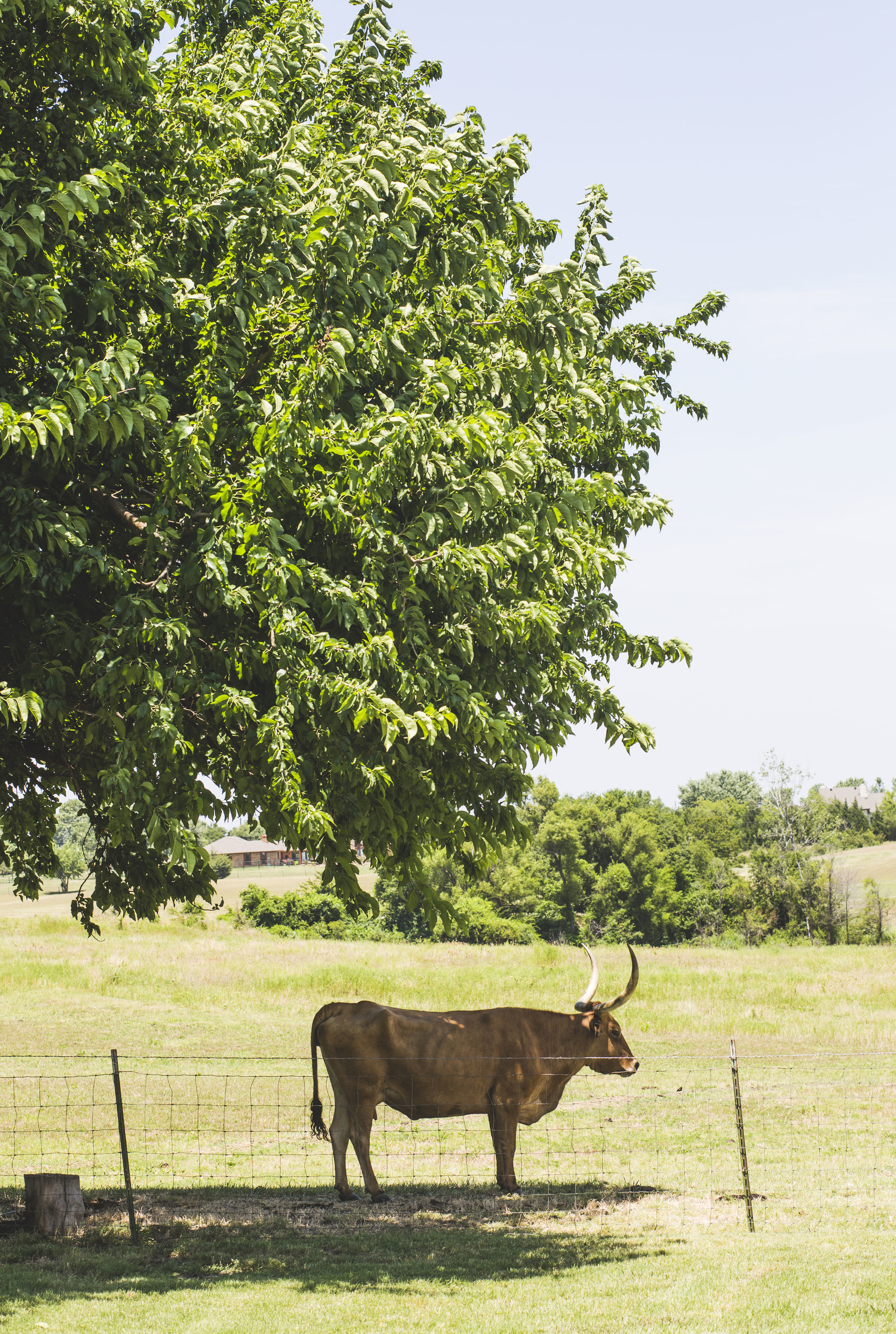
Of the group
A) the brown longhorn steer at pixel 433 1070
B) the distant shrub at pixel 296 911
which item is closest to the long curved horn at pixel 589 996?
the brown longhorn steer at pixel 433 1070

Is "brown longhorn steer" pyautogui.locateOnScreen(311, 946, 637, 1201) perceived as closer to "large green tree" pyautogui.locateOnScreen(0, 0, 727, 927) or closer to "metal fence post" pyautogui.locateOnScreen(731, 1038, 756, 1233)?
"metal fence post" pyautogui.locateOnScreen(731, 1038, 756, 1233)

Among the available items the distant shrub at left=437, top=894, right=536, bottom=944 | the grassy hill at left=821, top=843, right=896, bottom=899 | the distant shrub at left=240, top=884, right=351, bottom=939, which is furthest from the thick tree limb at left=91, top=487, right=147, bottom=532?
the grassy hill at left=821, top=843, right=896, bottom=899

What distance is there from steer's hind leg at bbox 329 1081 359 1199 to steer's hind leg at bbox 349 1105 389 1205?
0.07 m

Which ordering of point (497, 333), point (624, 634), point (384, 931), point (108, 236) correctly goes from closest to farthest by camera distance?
1. point (108, 236)
2. point (497, 333)
3. point (624, 634)
4. point (384, 931)

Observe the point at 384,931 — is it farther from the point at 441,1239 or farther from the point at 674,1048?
the point at 441,1239

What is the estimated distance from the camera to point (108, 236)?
852 cm

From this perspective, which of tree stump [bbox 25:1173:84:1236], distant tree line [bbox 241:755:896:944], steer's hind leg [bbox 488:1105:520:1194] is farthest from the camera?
distant tree line [bbox 241:755:896:944]

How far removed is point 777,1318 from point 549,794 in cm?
8593

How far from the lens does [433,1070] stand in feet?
38.9

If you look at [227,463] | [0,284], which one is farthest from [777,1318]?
[0,284]

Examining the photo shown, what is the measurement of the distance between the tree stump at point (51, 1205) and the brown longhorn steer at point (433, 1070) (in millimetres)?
2403

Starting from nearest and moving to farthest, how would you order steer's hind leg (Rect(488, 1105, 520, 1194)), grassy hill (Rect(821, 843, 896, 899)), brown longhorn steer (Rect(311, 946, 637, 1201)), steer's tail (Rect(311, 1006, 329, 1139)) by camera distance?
steer's tail (Rect(311, 1006, 329, 1139))
brown longhorn steer (Rect(311, 946, 637, 1201))
steer's hind leg (Rect(488, 1105, 520, 1194))
grassy hill (Rect(821, 843, 896, 899))

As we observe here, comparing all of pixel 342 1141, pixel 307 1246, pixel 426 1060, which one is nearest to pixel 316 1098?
pixel 342 1141

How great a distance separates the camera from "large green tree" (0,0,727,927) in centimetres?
766
